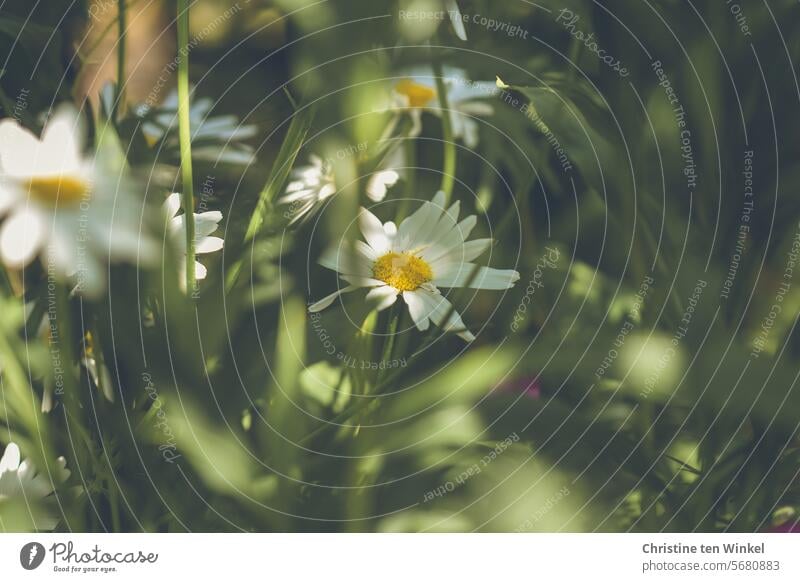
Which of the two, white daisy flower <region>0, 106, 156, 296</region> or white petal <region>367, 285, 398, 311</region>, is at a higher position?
white daisy flower <region>0, 106, 156, 296</region>

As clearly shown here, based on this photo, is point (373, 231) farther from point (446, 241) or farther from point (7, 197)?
point (7, 197)

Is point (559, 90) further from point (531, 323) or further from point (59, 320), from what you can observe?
point (59, 320)

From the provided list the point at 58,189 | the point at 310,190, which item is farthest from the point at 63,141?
the point at 310,190

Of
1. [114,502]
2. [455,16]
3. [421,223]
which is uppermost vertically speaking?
[455,16]

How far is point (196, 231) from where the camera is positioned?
15.8 inches

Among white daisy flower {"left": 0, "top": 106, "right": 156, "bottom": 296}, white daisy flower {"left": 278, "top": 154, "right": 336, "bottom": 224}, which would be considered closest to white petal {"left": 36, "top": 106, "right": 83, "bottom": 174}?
white daisy flower {"left": 0, "top": 106, "right": 156, "bottom": 296}

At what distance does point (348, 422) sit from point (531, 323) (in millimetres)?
110

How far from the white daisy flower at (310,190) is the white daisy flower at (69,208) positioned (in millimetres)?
74

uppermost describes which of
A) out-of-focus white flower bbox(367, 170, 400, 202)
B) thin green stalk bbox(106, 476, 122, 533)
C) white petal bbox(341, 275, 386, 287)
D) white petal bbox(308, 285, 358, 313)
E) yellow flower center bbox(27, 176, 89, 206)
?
yellow flower center bbox(27, 176, 89, 206)

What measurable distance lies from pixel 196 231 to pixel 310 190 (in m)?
0.06

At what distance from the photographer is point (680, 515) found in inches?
16.4

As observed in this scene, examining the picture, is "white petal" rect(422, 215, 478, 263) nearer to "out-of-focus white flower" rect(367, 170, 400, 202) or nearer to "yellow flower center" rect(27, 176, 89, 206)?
"out-of-focus white flower" rect(367, 170, 400, 202)

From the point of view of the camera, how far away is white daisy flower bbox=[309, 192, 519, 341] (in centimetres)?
40

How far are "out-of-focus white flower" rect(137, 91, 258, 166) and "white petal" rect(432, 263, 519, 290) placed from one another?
0.12 metres
